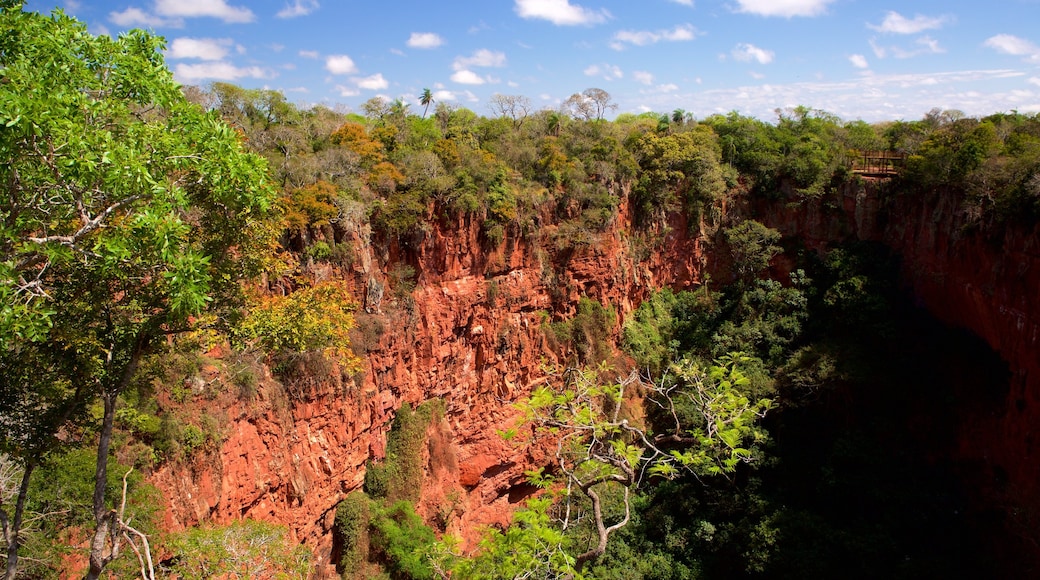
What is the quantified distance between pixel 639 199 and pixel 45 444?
72.2 feet

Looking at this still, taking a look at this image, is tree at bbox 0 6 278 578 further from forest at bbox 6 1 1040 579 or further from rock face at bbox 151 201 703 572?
rock face at bbox 151 201 703 572

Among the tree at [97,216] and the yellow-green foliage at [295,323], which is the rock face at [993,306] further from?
the tree at [97,216]

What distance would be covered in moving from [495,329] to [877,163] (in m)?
16.8

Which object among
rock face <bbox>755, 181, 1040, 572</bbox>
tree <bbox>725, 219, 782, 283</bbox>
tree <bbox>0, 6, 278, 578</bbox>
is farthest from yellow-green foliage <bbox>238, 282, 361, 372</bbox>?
tree <bbox>725, 219, 782, 283</bbox>

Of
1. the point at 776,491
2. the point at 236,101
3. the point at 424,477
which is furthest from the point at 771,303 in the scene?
the point at 236,101

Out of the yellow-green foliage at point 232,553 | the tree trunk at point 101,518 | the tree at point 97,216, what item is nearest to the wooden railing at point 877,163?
the tree at point 97,216

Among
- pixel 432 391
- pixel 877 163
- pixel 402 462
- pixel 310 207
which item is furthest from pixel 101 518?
pixel 877 163

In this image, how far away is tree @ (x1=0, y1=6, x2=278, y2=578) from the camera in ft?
16.9

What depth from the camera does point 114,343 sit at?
6.78 m

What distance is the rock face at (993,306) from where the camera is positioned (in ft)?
50.3

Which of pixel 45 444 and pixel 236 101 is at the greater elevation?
pixel 236 101

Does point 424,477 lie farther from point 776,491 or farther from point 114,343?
point 114,343

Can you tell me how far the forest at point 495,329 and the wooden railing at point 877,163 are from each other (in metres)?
0.15

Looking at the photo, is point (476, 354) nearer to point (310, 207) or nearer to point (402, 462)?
point (402, 462)
